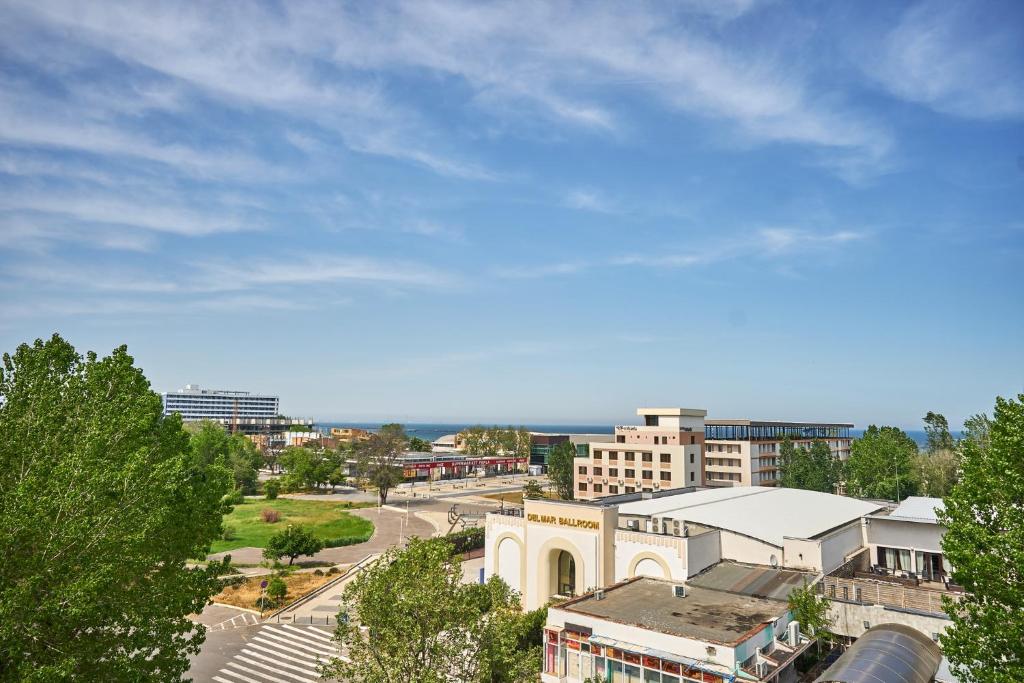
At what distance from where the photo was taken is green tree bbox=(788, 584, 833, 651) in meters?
32.3

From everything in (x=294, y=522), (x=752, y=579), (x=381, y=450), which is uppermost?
(x=381, y=450)

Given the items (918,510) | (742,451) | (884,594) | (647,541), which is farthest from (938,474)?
(647,541)

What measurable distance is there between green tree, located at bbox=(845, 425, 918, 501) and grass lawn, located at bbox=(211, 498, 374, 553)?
77525 mm

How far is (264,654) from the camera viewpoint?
43.8 m

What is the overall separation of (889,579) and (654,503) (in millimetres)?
17856

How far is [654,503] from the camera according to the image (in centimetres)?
5434

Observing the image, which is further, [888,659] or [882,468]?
[882,468]

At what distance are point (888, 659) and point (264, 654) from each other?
1524 inches

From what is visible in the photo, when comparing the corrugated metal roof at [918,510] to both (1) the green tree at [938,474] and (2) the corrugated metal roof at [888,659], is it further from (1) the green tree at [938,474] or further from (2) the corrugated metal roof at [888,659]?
(1) the green tree at [938,474]

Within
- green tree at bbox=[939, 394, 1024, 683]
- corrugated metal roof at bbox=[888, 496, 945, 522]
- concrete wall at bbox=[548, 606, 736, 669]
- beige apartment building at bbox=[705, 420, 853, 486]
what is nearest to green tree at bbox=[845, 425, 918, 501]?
beige apartment building at bbox=[705, 420, 853, 486]

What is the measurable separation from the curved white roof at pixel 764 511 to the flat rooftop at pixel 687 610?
9.40m

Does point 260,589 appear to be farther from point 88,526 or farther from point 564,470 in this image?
point 564,470

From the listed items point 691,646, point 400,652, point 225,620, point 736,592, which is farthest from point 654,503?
point 225,620

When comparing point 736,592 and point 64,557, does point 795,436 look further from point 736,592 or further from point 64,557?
point 64,557
